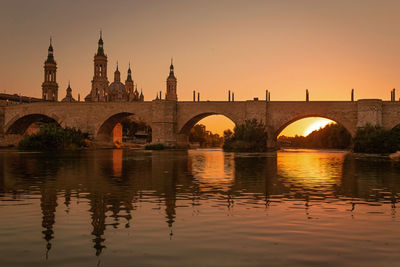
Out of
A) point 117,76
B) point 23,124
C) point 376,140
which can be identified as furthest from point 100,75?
point 376,140

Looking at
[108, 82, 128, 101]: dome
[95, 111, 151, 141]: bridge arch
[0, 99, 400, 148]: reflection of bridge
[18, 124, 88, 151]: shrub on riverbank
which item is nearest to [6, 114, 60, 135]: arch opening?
[0, 99, 400, 148]: reflection of bridge

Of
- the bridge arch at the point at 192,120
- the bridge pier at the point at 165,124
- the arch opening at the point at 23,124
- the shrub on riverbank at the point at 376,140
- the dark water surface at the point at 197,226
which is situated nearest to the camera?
the dark water surface at the point at 197,226

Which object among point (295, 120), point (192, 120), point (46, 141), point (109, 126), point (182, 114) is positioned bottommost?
point (46, 141)

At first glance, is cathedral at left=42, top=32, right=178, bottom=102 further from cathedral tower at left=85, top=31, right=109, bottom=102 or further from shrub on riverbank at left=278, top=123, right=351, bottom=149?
shrub on riverbank at left=278, top=123, right=351, bottom=149

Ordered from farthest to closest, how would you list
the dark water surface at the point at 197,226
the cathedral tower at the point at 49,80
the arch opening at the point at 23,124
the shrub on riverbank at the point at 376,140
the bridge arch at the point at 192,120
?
the cathedral tower at the point at 49,80 → the arch opening at the point at 23,124 → the bridge arch at the point at 192,120 → the shrub on riverbank at the point at 376,140 → the dark water surface at the point at 197,226

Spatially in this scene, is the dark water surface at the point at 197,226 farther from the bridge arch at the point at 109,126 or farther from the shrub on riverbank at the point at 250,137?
the bridge arch at the point at 109,126

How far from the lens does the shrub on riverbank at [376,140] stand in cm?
4731

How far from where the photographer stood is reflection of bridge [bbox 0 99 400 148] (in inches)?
2074

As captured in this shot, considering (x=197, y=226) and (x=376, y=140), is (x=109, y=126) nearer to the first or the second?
(x=376, y=140)

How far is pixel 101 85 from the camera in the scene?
395 feet

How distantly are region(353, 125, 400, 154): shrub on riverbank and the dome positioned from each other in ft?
331

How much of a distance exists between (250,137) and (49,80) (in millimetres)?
93999

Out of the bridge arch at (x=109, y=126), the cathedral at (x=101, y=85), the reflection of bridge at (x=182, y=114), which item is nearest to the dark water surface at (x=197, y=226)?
the reflection of bridge at (x=182, y=114)

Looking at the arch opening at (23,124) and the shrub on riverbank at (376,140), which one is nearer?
the shrub on riverbank at (376,140)
